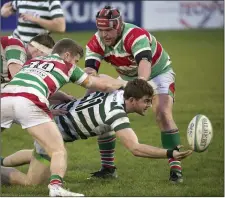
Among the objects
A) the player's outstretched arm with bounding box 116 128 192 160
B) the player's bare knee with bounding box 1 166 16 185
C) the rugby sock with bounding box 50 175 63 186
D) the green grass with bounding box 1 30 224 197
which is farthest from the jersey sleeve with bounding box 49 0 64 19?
→ the rugby sock with bounding box 50 175 63 186

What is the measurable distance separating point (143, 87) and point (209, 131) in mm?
769

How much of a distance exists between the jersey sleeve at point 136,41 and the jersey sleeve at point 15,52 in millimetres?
1149

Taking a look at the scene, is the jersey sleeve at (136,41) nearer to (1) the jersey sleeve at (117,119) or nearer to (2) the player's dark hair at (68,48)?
(2) the player's dark hair at (68,48)

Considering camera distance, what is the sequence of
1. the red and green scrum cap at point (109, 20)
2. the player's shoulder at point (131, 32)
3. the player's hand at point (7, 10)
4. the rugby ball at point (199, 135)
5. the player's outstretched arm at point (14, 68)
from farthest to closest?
the player's hand at point (7, 10) < the player's shoulder at point (131, 32) < the red and green scrum cap at point (109, 20) < the player's outstretched arm at point (14, 68) < the rugby ball at point (199, 135)

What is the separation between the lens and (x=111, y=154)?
30.9ft

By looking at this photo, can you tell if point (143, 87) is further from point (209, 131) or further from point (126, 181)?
point (126, 181)

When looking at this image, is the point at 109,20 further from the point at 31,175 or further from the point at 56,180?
the point at 56,180

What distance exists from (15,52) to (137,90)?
1781mm

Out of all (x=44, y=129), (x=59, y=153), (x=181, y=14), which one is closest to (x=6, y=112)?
(x=44, y=129)

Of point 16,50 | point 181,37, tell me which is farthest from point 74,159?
point 181,37

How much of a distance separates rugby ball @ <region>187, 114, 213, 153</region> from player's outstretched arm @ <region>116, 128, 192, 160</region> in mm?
313

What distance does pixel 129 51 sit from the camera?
9383 millimetres

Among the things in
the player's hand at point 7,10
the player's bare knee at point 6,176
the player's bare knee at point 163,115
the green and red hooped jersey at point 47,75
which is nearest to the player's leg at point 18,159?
the player's bare knee at point 6,176

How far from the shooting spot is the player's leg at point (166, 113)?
9.42m
